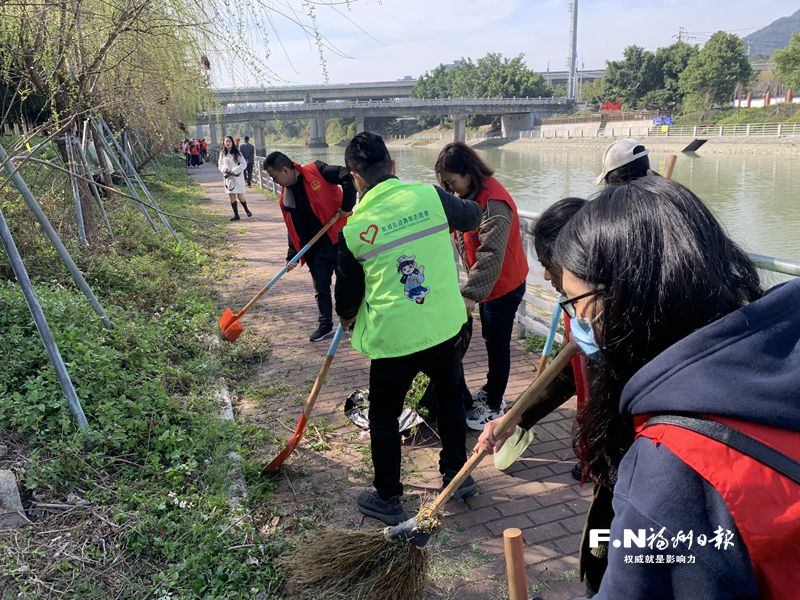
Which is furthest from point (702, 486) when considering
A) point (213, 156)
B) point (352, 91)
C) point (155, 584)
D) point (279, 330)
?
point (352, 91)

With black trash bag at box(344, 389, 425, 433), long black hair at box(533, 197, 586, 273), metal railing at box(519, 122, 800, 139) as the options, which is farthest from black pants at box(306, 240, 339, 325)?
metal railing at box(519, 122, 800, 139)

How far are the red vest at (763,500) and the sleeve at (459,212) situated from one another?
203 centimetres

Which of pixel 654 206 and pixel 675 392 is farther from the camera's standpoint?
pixel 654 206

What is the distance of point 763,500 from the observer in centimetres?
80

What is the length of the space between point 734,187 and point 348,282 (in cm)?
2072

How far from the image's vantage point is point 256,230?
1079 centimetres

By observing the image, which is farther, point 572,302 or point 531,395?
point 531,395

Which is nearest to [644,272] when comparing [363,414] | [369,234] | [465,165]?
[369,234]

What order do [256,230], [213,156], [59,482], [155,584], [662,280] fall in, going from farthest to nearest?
[213,156] < [256,230] < [59,482] < [155,584] < [662,280]

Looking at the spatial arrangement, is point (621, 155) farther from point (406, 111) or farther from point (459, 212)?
point (406, 111)

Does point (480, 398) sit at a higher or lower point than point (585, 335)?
lower

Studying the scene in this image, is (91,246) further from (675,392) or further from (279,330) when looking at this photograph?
(675,392)

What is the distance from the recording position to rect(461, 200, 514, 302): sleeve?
3184mm

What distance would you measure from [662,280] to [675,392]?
20 centimetres
